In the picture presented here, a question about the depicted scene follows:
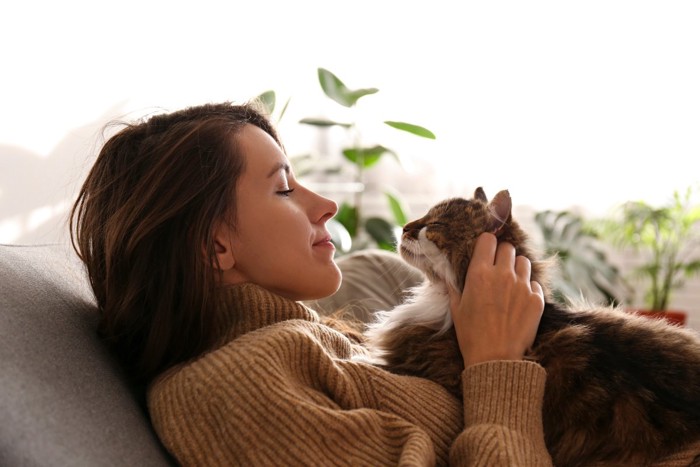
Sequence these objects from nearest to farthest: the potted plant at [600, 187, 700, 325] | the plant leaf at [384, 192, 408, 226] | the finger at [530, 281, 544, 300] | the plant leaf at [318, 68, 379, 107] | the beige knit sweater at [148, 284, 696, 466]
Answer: the beige knit sweater at [148, 284, 696, 466], the finger at [530, 281, 544, 300], the plant leaf at [318, 68, 379, 107], the plant leaf at [384, 192, 408, 226], the potted plant at [600, 187, 700, 325]

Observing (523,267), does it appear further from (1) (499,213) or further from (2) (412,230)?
(2) (412,230)

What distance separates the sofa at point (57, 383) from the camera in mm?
943

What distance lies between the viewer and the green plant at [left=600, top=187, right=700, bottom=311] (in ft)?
13.0

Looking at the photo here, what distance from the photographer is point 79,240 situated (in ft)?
4.74

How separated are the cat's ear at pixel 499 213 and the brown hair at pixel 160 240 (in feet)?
1.77

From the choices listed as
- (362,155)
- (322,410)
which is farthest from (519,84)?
(322,410)

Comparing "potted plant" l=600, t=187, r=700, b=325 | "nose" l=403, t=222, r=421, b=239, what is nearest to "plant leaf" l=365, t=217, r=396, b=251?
"potted plant" l=600, t=187, r=700, b=325

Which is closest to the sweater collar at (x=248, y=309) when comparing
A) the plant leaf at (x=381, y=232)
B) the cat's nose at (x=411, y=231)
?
the cat's nose at (x=411, y=231)

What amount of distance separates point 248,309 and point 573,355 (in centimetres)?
61

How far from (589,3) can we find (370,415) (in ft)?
12.5

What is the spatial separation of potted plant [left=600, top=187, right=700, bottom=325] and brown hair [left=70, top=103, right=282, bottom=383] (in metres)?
3.09

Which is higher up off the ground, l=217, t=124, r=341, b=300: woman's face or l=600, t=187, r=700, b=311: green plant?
l=217, t=124, r=341, b=300: woman's face

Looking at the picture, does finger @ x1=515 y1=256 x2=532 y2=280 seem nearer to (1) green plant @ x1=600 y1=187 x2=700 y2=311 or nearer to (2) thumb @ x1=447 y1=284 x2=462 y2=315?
(2) thumb @ x1=447 y1=284 x2=462 y2=315

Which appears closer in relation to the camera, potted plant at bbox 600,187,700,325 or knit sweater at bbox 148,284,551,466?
knit sweater at bbox 148,284,551,466
